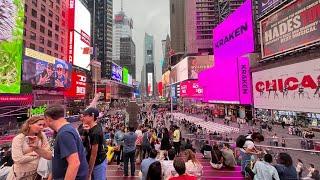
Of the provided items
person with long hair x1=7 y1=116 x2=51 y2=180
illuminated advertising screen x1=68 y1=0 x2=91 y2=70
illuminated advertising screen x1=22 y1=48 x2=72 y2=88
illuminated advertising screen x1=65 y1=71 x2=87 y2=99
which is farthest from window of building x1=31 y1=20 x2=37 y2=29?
person with long hair x1=7 y1=116 x2=51 y2=180

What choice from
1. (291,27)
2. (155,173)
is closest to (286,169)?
(155,173)

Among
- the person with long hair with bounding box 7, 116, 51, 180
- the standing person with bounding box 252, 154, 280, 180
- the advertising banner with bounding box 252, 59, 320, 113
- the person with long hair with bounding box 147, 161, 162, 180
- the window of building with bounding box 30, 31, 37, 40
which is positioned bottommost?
the standing person with bounding box 252, 154, 280, 180

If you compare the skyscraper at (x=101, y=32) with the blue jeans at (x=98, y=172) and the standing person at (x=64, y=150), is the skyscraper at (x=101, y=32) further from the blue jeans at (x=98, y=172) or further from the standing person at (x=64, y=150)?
the standing person at (x=64, y=150)

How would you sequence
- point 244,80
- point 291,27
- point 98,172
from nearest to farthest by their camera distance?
1. point 98,172
2. point 291,27
3. point 244,80

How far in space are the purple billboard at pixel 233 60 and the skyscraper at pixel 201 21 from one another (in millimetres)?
57844

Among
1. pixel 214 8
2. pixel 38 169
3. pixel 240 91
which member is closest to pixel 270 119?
pixel 240 91

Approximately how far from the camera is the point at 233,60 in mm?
49719

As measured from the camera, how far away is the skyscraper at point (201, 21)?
12131cm

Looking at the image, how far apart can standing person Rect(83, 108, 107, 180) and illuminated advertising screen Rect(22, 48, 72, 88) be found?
1508 inches

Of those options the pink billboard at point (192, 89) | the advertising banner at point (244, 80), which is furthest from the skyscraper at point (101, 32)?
the advertising banner at point (244, 80)

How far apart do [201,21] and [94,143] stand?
126 metres

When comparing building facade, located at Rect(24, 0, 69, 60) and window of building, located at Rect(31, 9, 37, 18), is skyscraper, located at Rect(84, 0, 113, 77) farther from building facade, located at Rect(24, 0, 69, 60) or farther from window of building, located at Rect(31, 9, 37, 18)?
window of building, located at Rect(31, 9, 37, 18)

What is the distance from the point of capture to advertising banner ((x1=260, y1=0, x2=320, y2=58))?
24469mm

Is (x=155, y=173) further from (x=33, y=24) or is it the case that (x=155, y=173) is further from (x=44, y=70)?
(x=33, y=24)
